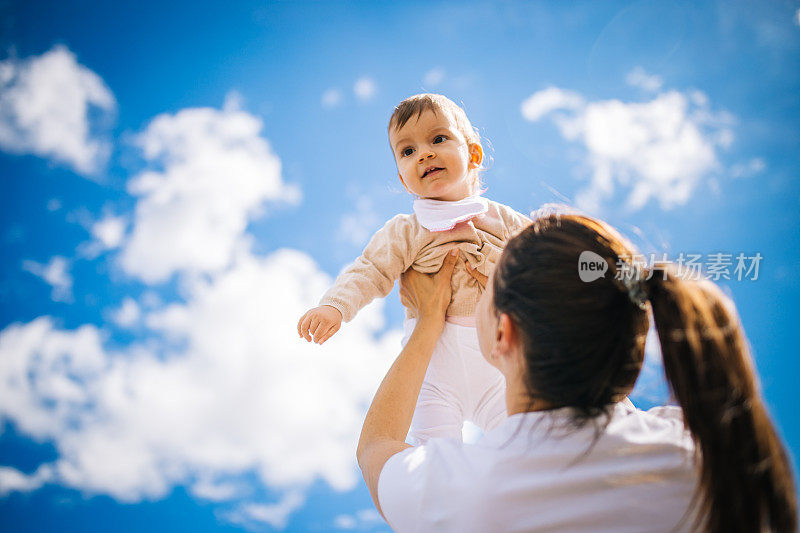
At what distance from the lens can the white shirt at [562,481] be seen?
1.29 metres

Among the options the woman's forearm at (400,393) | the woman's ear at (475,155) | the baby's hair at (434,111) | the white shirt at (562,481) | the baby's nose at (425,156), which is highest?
the baby's hair at (434,111)

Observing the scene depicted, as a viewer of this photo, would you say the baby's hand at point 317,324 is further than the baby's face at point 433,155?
No

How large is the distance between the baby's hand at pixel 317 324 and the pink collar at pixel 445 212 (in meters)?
0.72

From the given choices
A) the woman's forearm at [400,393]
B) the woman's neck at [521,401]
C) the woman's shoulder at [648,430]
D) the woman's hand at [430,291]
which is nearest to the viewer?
the woman's shoulder at [648,430]

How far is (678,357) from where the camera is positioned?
131 cm

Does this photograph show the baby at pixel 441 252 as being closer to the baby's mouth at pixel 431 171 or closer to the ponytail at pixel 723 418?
the baby's mouth at pixel 431 171

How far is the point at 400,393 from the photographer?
2.10 meters

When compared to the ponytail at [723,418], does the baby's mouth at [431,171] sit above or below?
above

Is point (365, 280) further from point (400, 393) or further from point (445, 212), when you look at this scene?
point (400, 393)

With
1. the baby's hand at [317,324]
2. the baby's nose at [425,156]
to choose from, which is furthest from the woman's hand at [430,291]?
the baby's nose at [425,156]

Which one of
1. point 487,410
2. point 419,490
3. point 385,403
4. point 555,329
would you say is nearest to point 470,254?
point 487,410

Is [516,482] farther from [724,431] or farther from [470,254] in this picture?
[470,254]

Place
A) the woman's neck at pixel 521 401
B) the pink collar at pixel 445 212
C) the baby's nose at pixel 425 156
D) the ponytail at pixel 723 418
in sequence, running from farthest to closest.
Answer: the baby's nose at pixel 425 156 < the pink collar at pixel 445 212 < the woman's neck at pixel 521 401 < the ponytail at pixel 723 418

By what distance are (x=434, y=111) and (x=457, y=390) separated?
1533 mm
